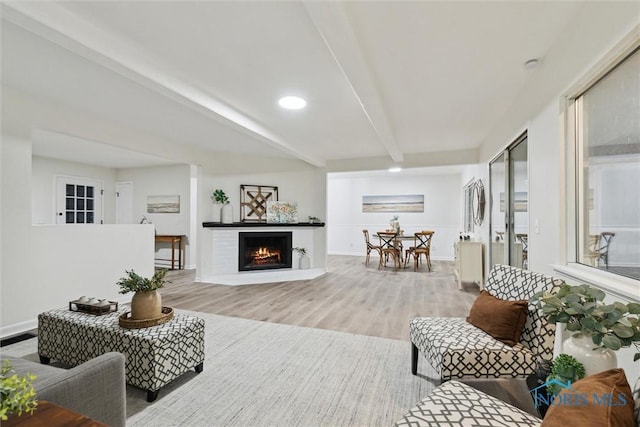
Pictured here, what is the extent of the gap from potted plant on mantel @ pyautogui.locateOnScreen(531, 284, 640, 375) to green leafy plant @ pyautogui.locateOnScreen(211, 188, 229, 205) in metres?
5.16

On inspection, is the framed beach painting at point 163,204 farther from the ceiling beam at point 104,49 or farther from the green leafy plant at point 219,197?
the ceiling beam at point 104,49

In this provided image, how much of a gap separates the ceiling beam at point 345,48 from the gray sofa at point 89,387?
6.49ft

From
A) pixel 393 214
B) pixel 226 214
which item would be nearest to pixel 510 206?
pixel 226 214

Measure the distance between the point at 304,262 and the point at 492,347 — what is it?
14.4 feet

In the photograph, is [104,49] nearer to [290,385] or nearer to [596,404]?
[290,385]

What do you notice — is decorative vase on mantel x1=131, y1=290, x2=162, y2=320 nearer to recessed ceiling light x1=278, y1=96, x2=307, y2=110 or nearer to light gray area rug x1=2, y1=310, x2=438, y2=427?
light gray area rug x1=2, y1=310, x2=438, y2=427

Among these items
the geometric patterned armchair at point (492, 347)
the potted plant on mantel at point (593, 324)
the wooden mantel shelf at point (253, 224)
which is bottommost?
the geometric patterned armchair at point (492, 347)

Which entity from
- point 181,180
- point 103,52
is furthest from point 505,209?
point 181,180

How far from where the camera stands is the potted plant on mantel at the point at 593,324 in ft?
3.10

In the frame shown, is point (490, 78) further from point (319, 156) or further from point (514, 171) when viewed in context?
point (319, 156)

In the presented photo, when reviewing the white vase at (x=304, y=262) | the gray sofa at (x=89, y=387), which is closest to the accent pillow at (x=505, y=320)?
the gray sofa at (x=89, y=387)

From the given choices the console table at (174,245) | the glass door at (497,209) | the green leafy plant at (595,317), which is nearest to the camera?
the green leafy plant at (595,317)

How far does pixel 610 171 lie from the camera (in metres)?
1.56

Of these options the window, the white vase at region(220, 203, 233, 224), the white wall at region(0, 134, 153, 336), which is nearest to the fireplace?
the white vase at region(220, 203, 233, 224)
